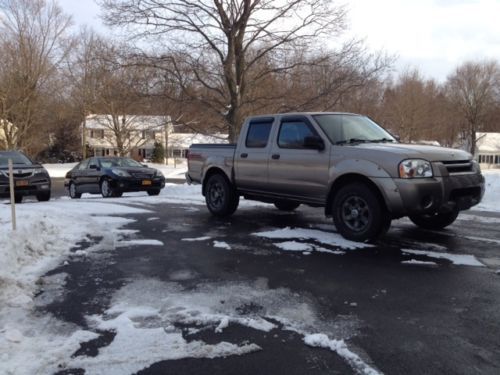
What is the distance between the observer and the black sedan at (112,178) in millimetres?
16203

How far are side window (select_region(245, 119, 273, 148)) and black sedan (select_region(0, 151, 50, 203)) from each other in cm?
844

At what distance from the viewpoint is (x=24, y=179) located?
1414 cm

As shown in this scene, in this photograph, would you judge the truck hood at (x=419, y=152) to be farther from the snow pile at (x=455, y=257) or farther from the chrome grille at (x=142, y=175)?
the chrome grille at (x=142, y=175)

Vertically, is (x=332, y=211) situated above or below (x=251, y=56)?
below

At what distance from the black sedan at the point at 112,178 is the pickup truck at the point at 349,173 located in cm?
775

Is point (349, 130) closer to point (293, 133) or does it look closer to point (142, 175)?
point (293, 133)

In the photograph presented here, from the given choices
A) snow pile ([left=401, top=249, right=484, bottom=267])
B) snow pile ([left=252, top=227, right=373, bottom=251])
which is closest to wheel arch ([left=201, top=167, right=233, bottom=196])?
snow pile ([left=252, top=227, right=373, bottom=251])

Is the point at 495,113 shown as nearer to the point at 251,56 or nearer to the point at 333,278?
the point at 251,56

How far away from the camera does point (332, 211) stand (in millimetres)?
7078

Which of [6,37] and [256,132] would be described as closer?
[256,132]

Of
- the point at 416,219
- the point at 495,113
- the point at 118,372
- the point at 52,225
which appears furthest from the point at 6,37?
the point at 495,113

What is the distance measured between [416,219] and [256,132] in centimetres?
316

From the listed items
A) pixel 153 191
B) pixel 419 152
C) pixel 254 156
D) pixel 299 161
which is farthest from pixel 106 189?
pixel 419 152

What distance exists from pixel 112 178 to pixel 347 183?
1101 centimetres
